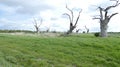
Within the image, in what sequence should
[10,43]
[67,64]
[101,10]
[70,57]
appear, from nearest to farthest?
[67,64]
[70,57]
[10,43]
[101,10]

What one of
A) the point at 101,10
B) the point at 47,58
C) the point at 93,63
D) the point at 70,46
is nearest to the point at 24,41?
the point at 70,46

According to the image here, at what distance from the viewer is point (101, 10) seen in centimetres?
4438

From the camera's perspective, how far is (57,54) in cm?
2123

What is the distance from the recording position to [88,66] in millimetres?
19609

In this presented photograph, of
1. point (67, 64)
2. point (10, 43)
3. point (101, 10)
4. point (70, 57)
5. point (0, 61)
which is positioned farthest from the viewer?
point (101, 10)

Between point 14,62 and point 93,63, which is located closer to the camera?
point 14,62

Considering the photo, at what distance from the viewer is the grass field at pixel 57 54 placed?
18812mm

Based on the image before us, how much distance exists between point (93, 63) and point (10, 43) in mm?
6779

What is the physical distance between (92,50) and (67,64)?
492cm

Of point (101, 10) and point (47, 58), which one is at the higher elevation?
point (101, 10)

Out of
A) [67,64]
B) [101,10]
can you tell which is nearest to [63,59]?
[67,64]

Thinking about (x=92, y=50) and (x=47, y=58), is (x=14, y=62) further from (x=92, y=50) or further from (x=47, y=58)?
(x=92, y=50)

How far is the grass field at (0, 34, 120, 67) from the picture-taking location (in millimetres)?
18812

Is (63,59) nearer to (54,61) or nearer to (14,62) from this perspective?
(54,61)
